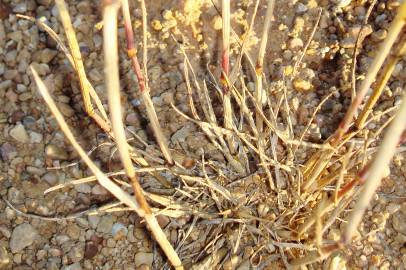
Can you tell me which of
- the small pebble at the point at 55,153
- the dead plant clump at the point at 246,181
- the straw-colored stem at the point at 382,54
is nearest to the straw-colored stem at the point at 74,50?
the dead plant clump at the point at 246,181

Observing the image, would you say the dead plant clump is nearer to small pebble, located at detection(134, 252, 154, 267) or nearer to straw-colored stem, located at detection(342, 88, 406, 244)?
small pebble, located at detection(134, 252, 154, 267)

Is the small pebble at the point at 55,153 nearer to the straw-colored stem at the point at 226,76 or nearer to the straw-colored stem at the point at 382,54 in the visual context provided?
Answer: the straw-colored stem at the point at 226,76

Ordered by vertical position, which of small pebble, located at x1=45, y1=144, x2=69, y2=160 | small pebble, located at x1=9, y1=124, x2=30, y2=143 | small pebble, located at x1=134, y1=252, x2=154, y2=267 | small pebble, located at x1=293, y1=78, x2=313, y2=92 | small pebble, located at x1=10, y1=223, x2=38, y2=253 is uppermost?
small pebble, located at x1=293, y1=78, x2=313, y2=92

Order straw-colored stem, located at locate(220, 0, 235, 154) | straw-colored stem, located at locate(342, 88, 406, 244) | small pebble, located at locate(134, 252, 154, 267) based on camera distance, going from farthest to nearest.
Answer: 1. small pebble, located at locate(134, 252, 154, 267)
2. straw-colored stem, located at locate(220, 0, 235, 154)
3. straw-colored stem, located at locate(342, 88, 406, 244)

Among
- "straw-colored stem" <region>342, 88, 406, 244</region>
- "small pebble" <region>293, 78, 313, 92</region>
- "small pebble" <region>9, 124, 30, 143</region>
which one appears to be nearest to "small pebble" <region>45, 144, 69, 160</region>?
"small pebble" <region>9, 124, 30, 143</region>

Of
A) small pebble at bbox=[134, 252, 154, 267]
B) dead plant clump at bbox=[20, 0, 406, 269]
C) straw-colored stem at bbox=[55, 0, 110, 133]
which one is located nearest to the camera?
straw-colored stem at bbox=[55, 0, 110, 133]

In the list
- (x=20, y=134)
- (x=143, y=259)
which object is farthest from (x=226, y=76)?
(x=20, y=134)

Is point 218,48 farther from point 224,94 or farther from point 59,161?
point 59,161

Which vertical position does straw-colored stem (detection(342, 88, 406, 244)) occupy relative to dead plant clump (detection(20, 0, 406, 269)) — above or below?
above

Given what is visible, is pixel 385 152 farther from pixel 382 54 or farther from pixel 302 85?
pixel 302 85

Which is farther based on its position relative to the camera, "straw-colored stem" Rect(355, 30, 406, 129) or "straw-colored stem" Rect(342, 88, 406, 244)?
"straw-colored stem" Rect(355, 30, 406, 129)

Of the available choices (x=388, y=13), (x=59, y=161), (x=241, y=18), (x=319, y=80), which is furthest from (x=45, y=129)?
(x=388, y=13)
